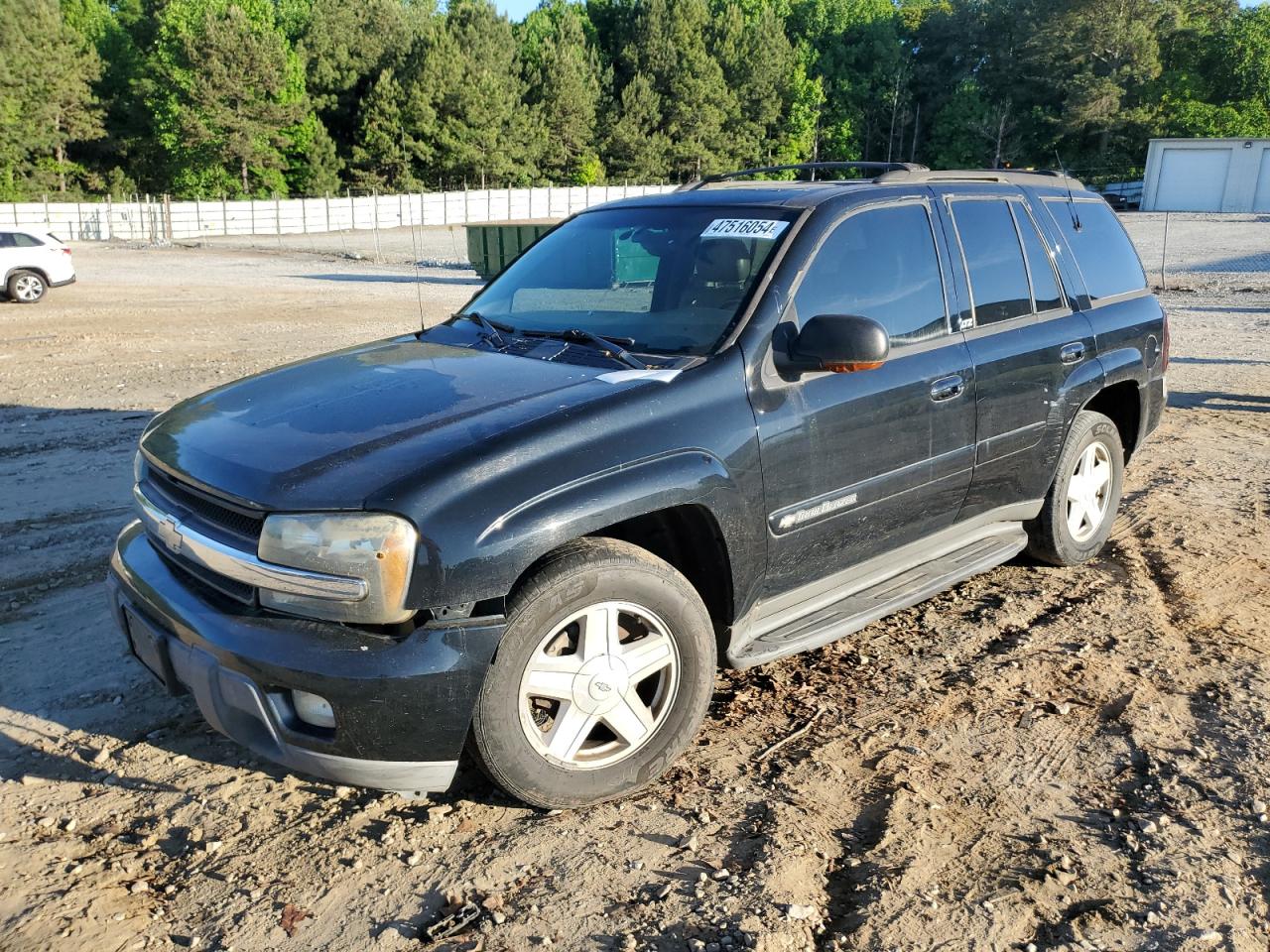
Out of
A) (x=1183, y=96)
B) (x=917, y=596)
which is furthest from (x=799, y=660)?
(x=1183, y=96)

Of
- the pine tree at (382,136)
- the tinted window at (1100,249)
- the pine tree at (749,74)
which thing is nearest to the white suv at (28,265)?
the tinted window at (1100,249)

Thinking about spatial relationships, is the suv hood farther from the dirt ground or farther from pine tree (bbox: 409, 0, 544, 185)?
pine tree (bbox: 409, 0, 544, 185)

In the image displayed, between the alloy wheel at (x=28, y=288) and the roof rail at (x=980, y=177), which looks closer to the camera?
the roof rail at (x=980, y=177)

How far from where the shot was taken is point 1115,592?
5.17 meters

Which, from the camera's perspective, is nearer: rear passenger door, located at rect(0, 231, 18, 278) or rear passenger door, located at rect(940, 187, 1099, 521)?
rear passenger door, located at rect(940, 187, 1099, 521)

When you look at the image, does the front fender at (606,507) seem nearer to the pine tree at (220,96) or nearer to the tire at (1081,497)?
the tire at (1081,497)

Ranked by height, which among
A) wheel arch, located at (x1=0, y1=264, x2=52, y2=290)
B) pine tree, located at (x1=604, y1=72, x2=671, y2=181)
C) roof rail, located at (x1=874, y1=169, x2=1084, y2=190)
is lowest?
wheel arch, located at (x1=0, y1=264, x2=52, y2=290)

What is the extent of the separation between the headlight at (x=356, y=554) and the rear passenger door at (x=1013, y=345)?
2.62m

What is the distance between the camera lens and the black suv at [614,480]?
2.88 meters

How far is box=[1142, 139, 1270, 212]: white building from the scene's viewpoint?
5250cm

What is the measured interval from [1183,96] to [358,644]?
280 feet

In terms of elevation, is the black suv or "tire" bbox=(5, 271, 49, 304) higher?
the black suv

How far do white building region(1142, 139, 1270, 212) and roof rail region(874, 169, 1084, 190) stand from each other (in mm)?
56416

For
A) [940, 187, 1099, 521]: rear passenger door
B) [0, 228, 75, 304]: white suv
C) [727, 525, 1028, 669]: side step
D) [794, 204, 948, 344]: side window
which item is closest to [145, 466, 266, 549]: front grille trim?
[727, 525, 1028, 669]: side step
